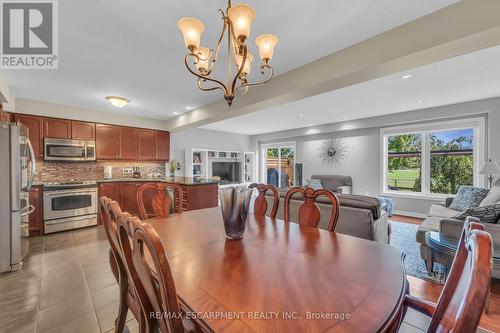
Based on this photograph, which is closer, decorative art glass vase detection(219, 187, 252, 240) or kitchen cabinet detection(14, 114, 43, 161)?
decorative art glass vase detection(219, 187, 252, 240)

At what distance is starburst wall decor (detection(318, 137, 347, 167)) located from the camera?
6.50 meters

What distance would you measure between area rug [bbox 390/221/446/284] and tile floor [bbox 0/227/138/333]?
2927mm

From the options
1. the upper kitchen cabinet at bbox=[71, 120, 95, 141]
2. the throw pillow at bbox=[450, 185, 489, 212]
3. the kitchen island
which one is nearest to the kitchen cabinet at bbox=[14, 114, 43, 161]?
the upper kitchen cabinet at bbox=[71, 120, 95, 141]

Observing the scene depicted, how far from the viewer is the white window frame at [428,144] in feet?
14.7

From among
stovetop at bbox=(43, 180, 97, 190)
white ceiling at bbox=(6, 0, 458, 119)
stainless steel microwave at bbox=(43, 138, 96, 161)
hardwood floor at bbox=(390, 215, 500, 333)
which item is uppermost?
white ceiling at bbox=(6, 0, 458, 119)

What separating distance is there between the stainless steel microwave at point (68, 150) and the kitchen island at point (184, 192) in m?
0.64

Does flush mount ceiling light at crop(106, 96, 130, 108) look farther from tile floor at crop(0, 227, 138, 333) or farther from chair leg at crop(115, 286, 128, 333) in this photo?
chair leg at crop(115, 286, 128, 333)

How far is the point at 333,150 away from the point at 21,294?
271 inches

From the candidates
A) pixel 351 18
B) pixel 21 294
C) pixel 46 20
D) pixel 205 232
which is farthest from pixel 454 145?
pixel 21 294

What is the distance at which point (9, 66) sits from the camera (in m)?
2.63

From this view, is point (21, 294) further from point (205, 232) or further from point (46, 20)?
point (46, 20)

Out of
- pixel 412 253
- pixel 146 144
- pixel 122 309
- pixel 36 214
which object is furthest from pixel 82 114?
pixel 412 253

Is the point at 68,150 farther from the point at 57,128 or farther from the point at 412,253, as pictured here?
the point at 412,253

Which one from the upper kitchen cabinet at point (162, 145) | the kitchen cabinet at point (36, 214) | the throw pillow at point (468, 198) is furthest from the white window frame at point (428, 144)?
the kitchen cabinet at point (36, 214)
